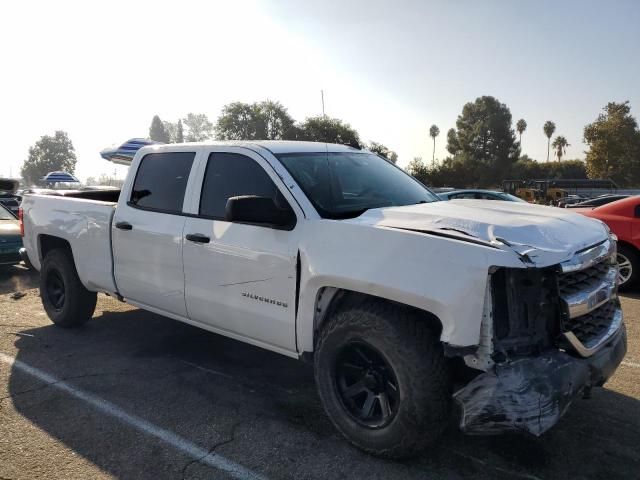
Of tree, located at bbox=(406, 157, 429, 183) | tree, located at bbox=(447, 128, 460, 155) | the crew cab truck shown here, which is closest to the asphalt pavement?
the crew cab truck

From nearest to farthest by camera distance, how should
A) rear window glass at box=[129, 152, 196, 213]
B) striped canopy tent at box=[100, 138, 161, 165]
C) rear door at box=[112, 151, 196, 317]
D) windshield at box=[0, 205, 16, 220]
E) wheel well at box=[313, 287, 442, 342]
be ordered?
wheel well at box=[313, 287, 442, 342] < rear door at box=[112, 151, 196, 317] < rear window glass at box=[129, 152, 196, 213] < windshield at box=[0, 205, 16, 220] < striped canopy tent at box=[100, 138, 161, 165]

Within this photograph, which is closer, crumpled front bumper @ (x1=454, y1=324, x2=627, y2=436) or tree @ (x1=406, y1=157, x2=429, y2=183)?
crumpled front bumper @ (x1=454, y1=324, x2=627, y2=436)

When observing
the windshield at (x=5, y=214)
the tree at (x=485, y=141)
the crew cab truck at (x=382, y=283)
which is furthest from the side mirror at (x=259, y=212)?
the tree at (x=485, y=141)

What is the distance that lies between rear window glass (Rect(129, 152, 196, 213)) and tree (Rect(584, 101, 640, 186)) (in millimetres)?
56462

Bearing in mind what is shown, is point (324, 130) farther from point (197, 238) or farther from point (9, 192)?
point (197, 238)

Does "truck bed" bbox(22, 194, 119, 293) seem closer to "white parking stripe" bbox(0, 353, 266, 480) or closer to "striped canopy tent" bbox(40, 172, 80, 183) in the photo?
→ "white parking stripe" bbox(0, 353, 266, 480)

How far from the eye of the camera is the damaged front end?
268cm

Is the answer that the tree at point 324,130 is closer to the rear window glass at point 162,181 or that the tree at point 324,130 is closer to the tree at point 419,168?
the tree at point 419,168

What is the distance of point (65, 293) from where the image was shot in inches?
225

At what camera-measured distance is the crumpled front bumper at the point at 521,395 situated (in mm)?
2658

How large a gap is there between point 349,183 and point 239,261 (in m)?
1.01

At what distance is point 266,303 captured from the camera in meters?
3.66

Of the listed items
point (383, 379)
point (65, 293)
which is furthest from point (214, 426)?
point (65, 293)

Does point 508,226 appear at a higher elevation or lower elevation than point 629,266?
higher
